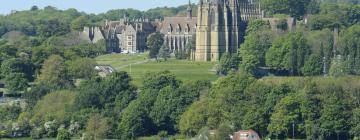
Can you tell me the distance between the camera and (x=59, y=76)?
8888 centimetres

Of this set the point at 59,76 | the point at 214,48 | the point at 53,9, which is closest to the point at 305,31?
the point at 214,48

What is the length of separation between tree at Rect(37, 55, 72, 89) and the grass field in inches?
162

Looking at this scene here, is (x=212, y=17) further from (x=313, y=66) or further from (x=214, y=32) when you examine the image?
(x=313, y=66)

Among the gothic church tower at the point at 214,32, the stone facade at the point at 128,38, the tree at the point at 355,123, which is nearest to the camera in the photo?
the tree at the point at 355,123

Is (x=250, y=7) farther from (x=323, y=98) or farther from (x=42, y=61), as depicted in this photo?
(x=323, y=98)

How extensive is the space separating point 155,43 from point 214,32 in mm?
7215

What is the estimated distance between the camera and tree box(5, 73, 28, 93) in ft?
289

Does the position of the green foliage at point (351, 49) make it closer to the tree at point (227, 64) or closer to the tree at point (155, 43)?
the tree at point (227, 64)

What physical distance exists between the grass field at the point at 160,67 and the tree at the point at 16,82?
634cm

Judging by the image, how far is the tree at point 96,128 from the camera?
68938mm

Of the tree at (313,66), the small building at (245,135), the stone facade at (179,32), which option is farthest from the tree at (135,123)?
the stone facade at (179,32)

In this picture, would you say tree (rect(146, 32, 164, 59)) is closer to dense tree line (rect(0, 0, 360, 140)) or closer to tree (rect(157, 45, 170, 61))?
tree (rect(157, 45, 170, 61))

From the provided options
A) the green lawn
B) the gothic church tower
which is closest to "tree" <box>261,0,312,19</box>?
the green lawn

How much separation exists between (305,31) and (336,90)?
3865 cm
